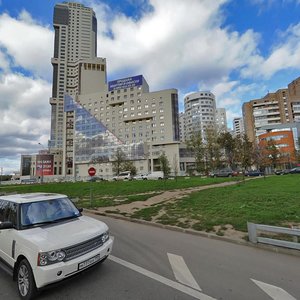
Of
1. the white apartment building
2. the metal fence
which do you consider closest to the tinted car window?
the metal fence

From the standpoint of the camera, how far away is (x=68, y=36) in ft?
554

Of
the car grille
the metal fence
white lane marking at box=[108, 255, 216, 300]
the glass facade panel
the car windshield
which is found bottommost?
white lane marking at box=[108, 255, 216, 300]

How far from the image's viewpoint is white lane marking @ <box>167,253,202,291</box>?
161 inches

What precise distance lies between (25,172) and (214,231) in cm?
15939

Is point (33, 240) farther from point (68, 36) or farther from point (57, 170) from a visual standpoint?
point (68, 36)

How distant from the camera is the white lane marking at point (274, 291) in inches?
143

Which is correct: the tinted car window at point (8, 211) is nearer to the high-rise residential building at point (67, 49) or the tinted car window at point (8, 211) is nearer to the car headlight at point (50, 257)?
the car headlight at point (50, 257)

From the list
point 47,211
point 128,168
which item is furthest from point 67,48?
point 47,211

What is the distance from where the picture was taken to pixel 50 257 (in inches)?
143

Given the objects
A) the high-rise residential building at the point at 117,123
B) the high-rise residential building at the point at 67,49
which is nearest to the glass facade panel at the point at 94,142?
the high-rise residential building at the point at 117,123

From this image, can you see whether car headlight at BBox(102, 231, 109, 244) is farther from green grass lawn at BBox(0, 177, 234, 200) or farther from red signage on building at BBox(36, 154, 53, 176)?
red signage on building at BBox(36, 154, 53, 176)

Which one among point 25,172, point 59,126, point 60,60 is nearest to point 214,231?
point 25,172

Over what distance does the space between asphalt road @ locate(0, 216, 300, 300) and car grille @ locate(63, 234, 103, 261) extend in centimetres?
51

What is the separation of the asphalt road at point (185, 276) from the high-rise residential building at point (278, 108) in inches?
4567
